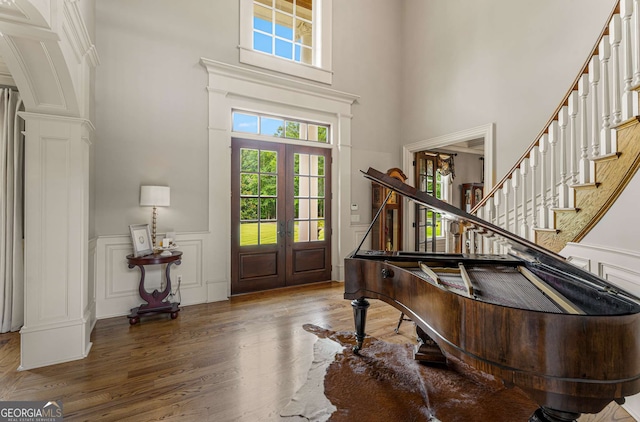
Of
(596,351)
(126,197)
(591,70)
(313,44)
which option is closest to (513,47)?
(591,70)

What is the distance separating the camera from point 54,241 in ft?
7.84

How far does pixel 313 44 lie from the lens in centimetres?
492

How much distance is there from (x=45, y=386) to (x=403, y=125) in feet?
18.7

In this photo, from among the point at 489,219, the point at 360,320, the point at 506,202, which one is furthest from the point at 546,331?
the point at 489,219

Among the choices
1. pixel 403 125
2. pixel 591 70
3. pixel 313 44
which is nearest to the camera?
pixel 591 70

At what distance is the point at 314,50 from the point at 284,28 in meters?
0.56

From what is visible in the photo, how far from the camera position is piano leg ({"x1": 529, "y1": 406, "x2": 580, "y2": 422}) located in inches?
40.5

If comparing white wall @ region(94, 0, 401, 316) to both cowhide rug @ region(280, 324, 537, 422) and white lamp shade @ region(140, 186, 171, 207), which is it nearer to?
white lamp shade @ region(140, 186, 171, 207)

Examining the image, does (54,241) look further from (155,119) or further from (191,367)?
(155,119)

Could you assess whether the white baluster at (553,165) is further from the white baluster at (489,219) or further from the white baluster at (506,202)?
the white baluster at (489,219)

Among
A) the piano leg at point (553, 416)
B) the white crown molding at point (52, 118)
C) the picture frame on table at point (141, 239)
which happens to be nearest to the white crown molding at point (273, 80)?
the white crown molding at point (52, 118)

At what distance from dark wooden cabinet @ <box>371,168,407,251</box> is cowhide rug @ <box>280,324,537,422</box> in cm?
279

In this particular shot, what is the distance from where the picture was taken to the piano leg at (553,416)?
1028 mm

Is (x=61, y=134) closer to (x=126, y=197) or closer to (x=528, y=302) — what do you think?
(x=126, y=197)
